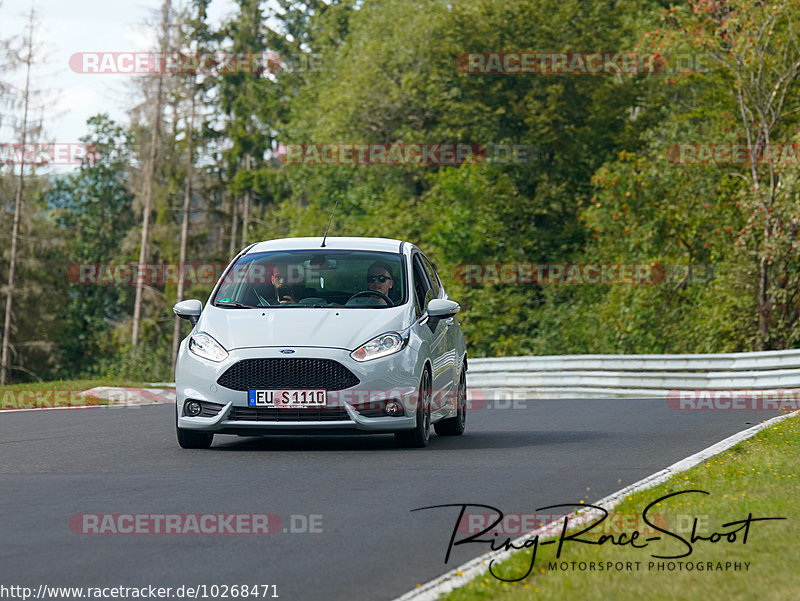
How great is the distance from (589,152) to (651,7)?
9.38 meters

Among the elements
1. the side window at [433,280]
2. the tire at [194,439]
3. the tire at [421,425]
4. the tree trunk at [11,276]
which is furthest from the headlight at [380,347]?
the tree trunk at [11,276]

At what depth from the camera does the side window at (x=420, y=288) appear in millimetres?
12914

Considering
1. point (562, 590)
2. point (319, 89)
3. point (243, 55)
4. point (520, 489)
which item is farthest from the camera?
point (243, 55)

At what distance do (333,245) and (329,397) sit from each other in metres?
2.33

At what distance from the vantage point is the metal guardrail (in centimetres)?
2547

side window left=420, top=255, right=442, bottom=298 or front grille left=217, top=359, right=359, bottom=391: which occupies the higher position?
side window left=420, top=255, right=442, bottom=298

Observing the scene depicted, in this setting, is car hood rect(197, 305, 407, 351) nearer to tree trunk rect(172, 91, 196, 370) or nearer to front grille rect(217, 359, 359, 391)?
front grille rect(217, 359, 359, 391)

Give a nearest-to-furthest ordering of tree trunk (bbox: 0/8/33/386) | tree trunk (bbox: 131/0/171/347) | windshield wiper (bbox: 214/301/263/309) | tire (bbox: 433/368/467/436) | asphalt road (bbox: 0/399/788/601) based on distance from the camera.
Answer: asphalt road (bbox: 0/399/788/601), windshield wiper (bbox: 214/301/263/309), tire (bbox: 433/368/467/436), tree trunk (bbox: 131/0/171/347), tree trunk (bbox: 0/8/33/386)

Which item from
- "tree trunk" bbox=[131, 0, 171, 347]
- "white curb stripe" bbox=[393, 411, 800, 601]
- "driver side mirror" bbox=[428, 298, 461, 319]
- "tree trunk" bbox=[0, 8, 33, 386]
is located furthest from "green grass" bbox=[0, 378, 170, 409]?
"tree trunk" bbox=[0, 8, 33, 386]

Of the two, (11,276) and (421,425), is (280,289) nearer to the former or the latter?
(421,425)

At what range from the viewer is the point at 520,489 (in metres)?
9.29

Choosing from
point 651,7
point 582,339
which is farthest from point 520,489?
point 651,7

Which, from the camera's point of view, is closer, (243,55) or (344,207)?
(344,207)

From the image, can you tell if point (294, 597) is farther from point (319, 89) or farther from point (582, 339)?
point (319, 89)
